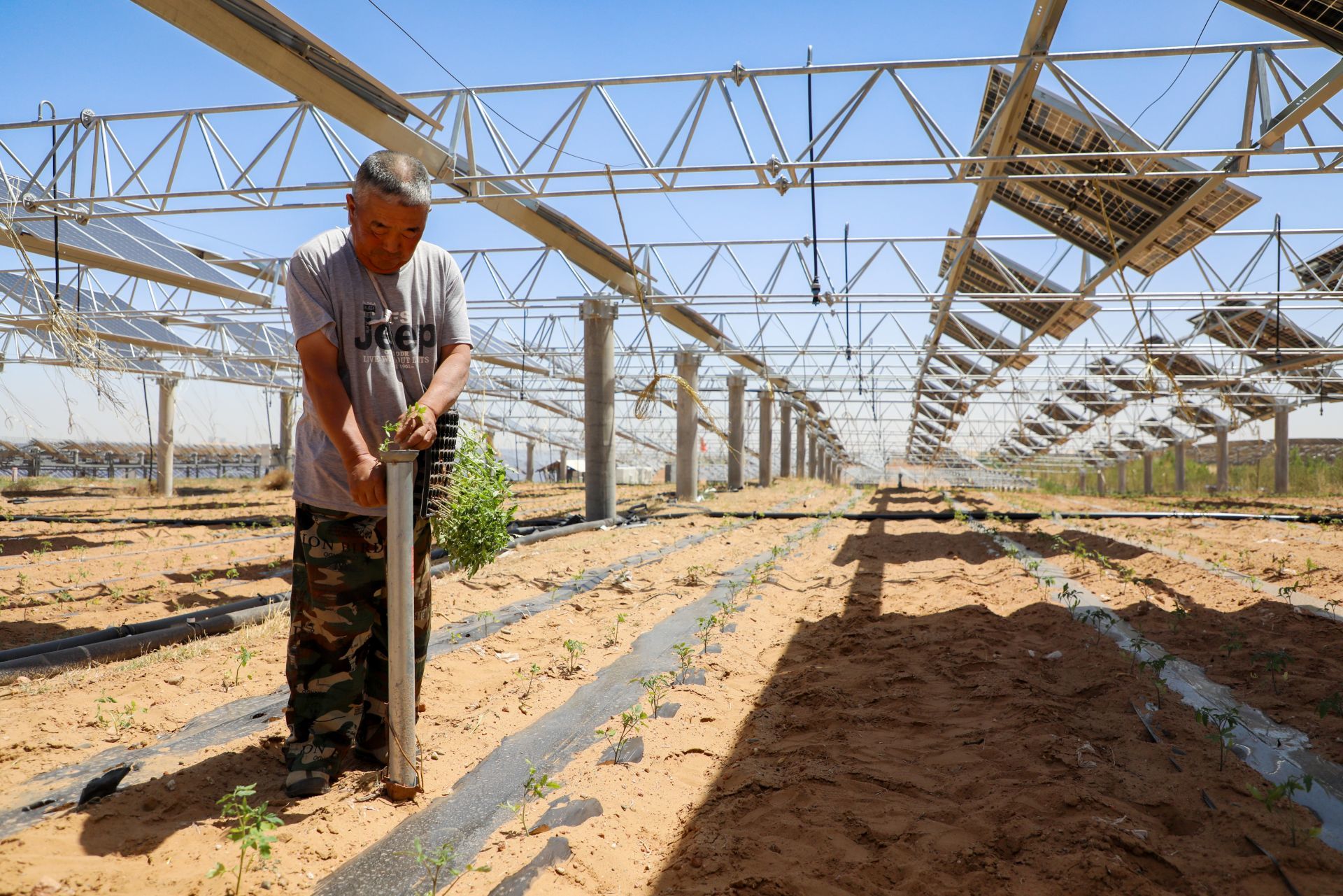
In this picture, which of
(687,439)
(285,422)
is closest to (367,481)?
(687,439)

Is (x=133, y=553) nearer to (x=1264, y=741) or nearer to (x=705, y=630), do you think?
(x=705, y=630)

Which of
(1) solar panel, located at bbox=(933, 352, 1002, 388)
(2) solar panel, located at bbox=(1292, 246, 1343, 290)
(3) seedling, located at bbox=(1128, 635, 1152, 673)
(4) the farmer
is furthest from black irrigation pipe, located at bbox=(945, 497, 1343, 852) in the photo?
(1) solar panel, located at bbox=(933, 352, 1002, 388)

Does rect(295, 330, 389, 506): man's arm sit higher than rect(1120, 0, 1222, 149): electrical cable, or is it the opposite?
rect(1120, 0, 1222, 149): electrical cable

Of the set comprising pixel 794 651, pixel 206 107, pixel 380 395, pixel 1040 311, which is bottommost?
pixel 794 651

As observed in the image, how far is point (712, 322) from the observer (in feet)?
70.2

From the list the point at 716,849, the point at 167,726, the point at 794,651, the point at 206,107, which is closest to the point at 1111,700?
the point at 794,651

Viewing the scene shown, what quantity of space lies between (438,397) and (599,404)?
1182 centimetres

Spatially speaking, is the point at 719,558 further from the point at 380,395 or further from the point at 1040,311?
the point at 1040,311

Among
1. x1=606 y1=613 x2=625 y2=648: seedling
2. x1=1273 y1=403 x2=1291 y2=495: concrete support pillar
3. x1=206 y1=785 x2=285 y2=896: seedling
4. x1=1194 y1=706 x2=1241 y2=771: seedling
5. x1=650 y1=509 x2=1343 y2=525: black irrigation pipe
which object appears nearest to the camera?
x1=206 y1=785 x2=285 y2=896: seedling

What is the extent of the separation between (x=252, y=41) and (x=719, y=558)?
6775mm

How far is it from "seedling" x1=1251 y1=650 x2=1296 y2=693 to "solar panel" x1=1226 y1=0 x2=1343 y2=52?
5.07m

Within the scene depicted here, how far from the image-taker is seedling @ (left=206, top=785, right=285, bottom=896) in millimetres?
1926

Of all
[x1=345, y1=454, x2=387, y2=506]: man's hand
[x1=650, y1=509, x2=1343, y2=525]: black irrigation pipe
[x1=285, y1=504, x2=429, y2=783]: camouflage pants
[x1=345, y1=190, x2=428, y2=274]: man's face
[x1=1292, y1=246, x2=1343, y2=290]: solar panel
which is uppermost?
[x1=1292, y1=246, x2=1343, y2=290]: solar panel

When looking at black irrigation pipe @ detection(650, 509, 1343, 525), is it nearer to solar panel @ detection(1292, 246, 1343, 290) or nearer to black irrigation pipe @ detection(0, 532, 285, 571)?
solar panel @ detection(1292, 246, 1343, 290)
